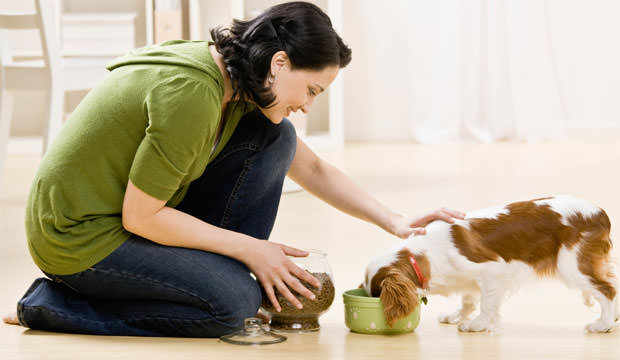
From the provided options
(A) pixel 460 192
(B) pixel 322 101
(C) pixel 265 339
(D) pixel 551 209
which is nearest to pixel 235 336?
(C) pixel 265 339

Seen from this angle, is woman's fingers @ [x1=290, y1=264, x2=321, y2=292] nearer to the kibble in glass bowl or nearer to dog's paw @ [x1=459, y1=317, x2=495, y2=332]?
the kibble in glass bowl

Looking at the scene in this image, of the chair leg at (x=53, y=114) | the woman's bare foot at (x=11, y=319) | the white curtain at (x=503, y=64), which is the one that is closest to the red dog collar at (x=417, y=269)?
the woman's bare foot at (x=11, y=319)

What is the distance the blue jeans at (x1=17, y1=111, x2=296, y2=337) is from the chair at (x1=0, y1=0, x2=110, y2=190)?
1903 mm

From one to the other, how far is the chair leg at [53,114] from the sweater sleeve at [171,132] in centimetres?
209

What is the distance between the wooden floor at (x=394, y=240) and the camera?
4.75 ft

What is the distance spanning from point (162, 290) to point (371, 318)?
1.19ft

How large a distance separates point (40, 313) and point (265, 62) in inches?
23.2

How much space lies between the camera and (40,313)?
1558 mm

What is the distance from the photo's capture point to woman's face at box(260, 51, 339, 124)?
1469 millimetres

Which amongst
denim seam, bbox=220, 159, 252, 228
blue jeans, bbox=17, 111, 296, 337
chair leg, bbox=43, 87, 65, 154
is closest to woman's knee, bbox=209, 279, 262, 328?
blue jeans, bbox=17, 111, 296, 337

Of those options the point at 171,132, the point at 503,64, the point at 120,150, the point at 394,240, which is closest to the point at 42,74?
the point at 394,240

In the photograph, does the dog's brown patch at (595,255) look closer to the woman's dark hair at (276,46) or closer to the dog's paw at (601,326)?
the dog's paw at (601,326)

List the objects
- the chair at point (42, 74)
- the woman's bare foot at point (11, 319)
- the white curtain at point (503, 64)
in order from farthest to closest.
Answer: the white curtain at point (503, 64)
the chair at point (42, 74)
the woman's bare foot at point (11, 319)

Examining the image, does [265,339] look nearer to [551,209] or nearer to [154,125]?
[154,125]
